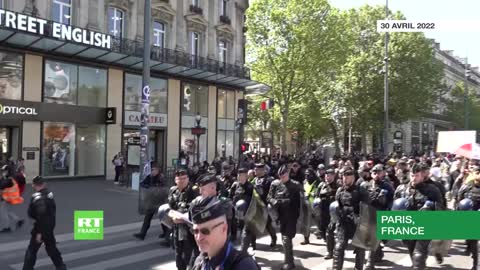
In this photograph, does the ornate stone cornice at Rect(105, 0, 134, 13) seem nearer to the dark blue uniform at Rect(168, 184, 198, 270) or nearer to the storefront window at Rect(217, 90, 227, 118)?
the storefront window at Rect(217, 90, 227, 118)

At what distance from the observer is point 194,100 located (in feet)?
105

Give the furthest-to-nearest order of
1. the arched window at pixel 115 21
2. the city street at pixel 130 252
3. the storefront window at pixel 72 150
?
the arched window at pixel 115 21
the storefront window at pixel 72 150
the city street at pixel 130 252

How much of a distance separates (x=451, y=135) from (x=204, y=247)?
10900 mm

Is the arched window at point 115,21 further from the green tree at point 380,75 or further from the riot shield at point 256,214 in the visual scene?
the green tree at point 380,75

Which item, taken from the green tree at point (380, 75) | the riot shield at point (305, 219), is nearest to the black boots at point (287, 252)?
the riot shield at point (305, 219)

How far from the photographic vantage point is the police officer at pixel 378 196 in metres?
7.83

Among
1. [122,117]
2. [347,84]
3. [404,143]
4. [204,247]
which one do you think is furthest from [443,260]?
[404,143]

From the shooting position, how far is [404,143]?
233 ft

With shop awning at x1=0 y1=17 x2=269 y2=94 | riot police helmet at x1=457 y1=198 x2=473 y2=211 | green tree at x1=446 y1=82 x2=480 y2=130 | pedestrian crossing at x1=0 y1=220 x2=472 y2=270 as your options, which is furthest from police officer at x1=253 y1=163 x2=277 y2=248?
green tree at x1=446 y1=82 x2=480 y2=130

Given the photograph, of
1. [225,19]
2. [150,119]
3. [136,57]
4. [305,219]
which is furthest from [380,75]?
[305,219]

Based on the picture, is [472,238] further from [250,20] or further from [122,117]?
[250,20]

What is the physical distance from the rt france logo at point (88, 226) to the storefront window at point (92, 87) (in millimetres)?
13383

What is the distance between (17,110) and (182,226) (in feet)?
59.5

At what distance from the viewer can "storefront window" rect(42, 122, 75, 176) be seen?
2302 cm
